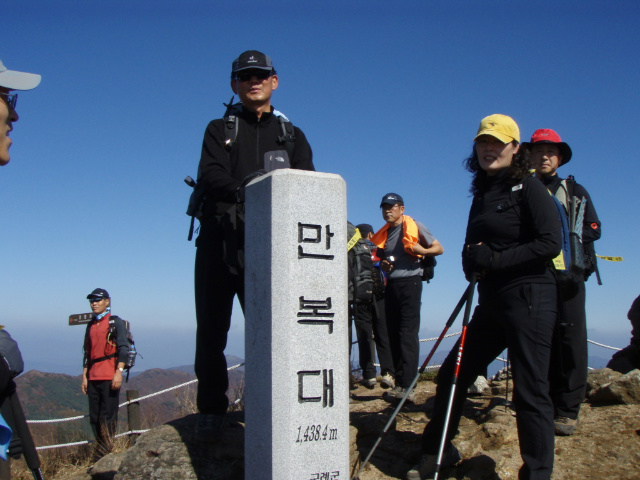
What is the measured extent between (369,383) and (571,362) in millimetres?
3507

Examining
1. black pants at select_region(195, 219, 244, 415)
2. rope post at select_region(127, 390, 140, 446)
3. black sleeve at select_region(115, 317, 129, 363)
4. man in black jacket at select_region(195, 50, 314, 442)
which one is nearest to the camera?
man in black jacket at select_region(195, 50, 314, 442)

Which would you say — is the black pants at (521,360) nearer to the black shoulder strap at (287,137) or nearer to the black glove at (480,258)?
the black glove at (480,258)

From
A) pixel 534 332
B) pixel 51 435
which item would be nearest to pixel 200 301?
pixel 534 332

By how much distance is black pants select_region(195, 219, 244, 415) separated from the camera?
4.62 m

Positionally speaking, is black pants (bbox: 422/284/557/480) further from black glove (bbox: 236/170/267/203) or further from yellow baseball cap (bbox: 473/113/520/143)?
black glove (bbox: 236/170/267/203)

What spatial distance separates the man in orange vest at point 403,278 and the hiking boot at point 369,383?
1080mm

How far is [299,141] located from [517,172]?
1.66m

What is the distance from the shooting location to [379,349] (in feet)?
27.3

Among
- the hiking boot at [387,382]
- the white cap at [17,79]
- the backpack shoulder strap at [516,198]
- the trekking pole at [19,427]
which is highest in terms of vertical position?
the white cap at [17,79]

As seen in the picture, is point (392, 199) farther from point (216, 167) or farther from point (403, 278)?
point (216, 167)

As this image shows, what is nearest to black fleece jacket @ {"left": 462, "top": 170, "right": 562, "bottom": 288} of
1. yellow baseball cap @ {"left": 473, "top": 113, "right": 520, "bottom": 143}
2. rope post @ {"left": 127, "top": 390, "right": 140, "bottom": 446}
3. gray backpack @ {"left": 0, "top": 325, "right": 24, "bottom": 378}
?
yellow baseball cap @ {"left": 473, "top": 113, "right": 520, "bottom": 143}

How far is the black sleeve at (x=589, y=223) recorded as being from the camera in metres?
5.51

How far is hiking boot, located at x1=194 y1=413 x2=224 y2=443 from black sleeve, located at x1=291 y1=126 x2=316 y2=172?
1.99 metres

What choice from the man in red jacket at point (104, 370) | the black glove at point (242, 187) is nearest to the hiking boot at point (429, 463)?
the black glove at point (242, 187)
